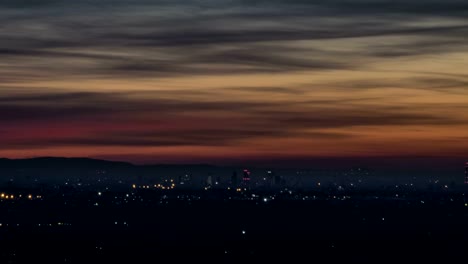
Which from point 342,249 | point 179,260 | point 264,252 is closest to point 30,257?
point 179,260

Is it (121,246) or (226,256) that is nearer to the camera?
(226,256)

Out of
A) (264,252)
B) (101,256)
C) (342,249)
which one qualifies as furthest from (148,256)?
(342,249)

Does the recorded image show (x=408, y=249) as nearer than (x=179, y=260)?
No

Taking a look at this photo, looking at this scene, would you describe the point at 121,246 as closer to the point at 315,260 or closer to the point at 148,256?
the point at 148,256

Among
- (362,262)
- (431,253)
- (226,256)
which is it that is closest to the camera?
(362,262)

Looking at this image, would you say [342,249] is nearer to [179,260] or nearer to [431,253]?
[431,253]

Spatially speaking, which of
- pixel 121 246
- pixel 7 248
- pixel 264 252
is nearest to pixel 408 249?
pixel 264 252

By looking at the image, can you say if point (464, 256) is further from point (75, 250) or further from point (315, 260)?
point (75, 250)

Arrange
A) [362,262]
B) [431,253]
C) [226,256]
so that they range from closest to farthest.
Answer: [362,262] < [226,256] < [431,253]
